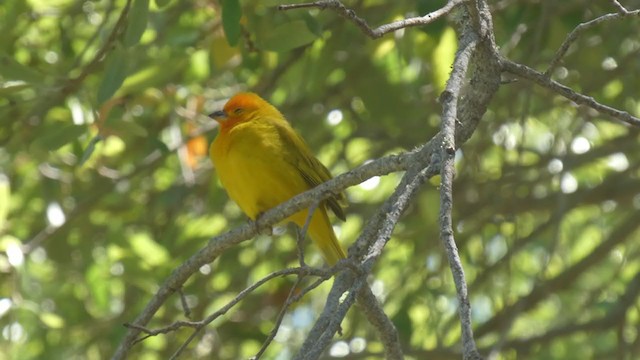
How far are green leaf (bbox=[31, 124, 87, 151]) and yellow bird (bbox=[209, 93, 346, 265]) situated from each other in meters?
0.90

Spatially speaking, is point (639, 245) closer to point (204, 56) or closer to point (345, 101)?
point (345, 101)

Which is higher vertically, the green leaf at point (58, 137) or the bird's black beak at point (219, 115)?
the green leaf at point (58, 137)

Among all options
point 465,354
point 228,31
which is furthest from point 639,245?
point 465,354

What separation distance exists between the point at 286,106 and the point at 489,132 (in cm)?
127

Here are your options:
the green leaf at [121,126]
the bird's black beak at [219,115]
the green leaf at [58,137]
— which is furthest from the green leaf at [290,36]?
the bird's black beak at [219,115]

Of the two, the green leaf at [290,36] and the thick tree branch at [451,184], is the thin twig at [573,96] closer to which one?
the thick tree branch at [451,184]

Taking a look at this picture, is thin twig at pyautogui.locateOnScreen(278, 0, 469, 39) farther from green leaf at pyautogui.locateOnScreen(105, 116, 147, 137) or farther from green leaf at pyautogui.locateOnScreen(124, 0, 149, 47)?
green leaf at pyautogui.locateOnScreen(105, 116, 147, 137)

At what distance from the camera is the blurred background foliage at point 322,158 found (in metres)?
4.97

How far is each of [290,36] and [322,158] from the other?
2691 millimetres

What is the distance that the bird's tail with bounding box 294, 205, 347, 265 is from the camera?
495 centimetres

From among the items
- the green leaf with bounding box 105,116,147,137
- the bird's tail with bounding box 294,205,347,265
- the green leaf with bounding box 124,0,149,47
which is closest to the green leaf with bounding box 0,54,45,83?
the green leaf with bounding box 105,116,147,137

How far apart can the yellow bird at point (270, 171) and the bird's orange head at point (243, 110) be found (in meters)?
0.23

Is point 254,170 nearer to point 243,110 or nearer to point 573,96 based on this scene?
point 243,110

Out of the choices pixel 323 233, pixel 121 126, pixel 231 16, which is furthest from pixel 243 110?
pixel 231 16
